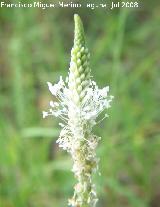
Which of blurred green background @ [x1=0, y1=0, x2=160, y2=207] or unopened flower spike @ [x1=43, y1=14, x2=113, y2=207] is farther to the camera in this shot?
blurred green background @ [x1=0, y1=0, x2=160, y2=207]

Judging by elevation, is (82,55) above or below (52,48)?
below

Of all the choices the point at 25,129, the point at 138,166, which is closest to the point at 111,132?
the point at 138,166

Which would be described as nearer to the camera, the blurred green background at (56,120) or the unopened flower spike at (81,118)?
the unopened flower spike at (81,118)

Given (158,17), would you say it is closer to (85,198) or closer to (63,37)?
(63,37)

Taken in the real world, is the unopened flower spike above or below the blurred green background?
below

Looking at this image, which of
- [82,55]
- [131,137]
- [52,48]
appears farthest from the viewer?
[52,48]
